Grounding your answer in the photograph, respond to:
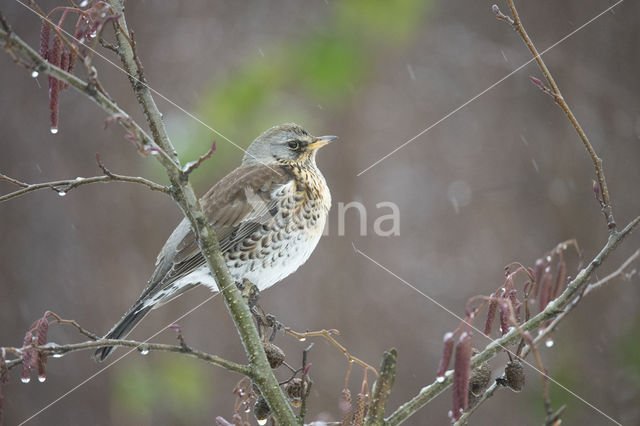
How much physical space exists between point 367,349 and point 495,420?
1.12 metres

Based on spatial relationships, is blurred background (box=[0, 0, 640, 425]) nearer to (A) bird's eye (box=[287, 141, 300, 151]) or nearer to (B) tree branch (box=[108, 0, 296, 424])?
→ (A) bird's eye (box=[287, 141, 300, 151])

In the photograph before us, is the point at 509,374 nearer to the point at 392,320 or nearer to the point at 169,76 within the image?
the point at 392,320

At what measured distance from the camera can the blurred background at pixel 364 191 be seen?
15.4 ft

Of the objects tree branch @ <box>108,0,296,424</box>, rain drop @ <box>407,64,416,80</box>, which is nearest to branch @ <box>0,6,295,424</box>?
tree branch @ <box>108,0,296,424</box>

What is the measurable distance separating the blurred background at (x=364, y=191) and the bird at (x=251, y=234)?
1336mm

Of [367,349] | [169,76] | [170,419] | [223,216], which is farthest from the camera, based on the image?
[169,76]

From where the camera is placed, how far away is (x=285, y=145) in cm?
344

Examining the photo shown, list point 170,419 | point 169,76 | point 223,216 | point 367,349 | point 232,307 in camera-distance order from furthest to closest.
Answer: point 169,76
point 367,349
point 170,419
point 223,216
point 232,307

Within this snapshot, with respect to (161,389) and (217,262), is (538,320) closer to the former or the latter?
(217,262)

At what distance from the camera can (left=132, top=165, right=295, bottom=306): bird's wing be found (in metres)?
2.85

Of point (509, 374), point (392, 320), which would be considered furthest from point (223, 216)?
point (392, 320)

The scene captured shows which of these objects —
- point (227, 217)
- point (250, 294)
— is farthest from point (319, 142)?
point (250, 294)

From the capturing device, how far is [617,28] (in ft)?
17.5

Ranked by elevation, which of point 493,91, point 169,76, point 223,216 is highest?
point 169,76
